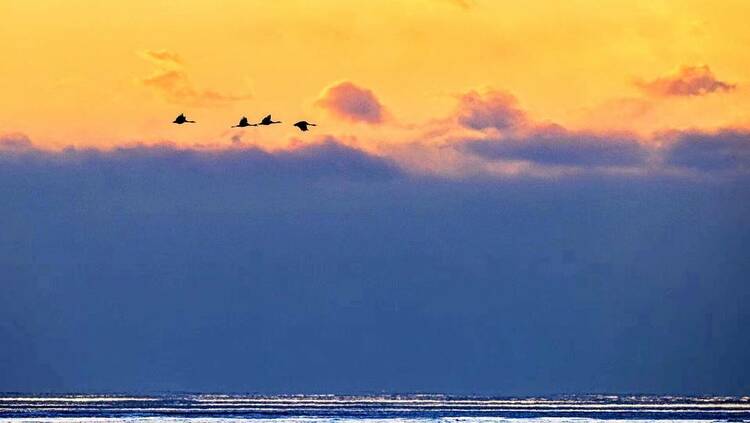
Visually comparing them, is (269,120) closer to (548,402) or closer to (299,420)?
(299,420)

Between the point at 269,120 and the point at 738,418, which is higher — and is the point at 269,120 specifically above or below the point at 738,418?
above

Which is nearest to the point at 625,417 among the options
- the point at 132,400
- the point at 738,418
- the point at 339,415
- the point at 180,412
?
the point at 738,418

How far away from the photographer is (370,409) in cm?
9006

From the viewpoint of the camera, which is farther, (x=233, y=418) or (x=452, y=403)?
(x=452, y=403)

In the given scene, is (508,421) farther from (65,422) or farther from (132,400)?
(132,400)

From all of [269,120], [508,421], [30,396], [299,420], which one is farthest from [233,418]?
Answer: [30,396]

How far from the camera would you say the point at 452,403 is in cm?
9644

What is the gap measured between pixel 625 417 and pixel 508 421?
5.46m

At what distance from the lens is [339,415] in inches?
3337

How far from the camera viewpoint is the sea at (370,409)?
269 feet

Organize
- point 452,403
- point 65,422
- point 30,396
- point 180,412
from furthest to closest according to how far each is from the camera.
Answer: point 30,396
point 452,403
point 180,412
point 65,422

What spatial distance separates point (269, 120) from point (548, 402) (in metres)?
34.0

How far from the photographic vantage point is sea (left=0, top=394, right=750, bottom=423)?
82000mm

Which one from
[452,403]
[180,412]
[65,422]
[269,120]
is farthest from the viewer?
[452,403]
